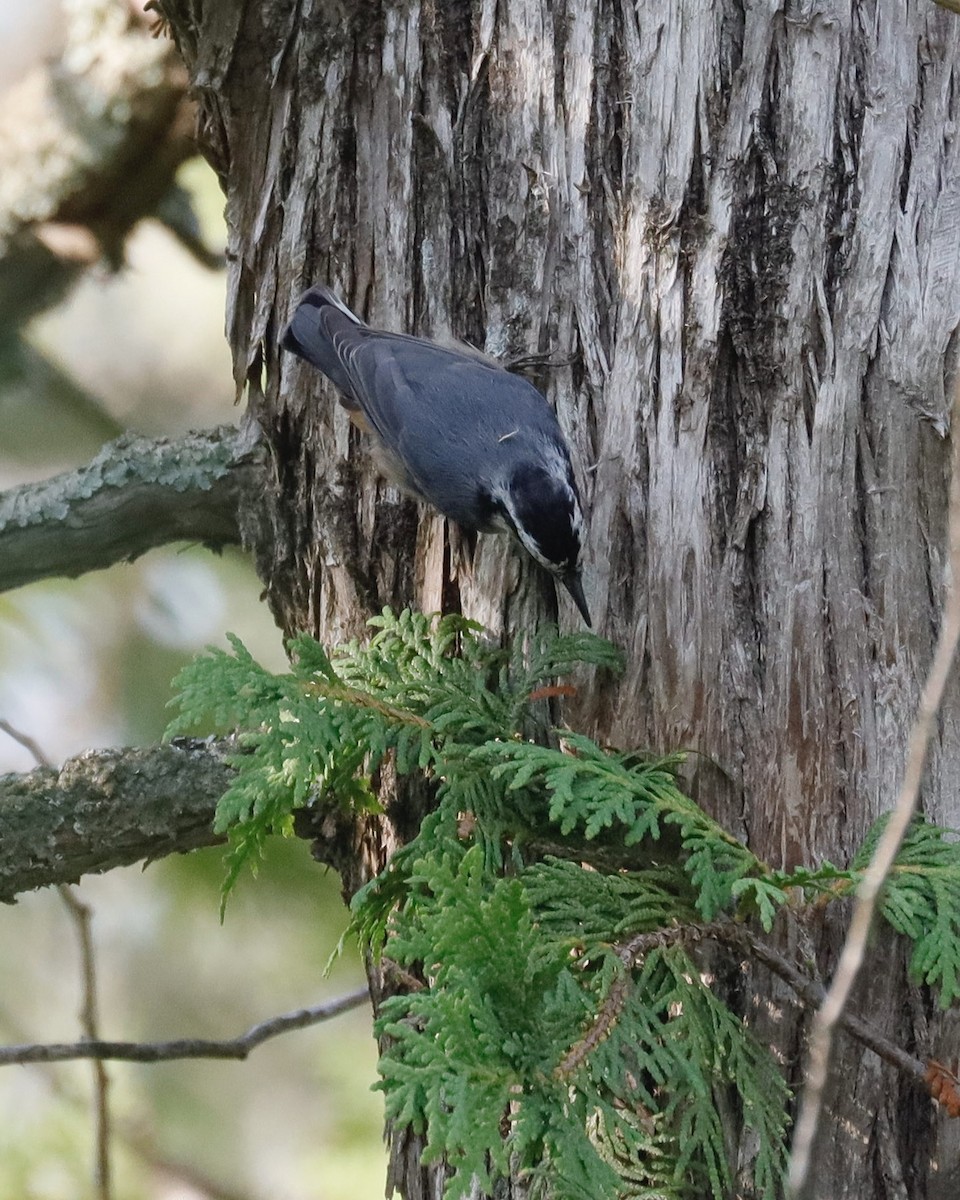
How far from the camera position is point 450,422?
2.77 meters

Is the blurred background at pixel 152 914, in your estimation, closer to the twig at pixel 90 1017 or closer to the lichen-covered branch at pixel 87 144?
the lichen-covered branch at pixel 87 144

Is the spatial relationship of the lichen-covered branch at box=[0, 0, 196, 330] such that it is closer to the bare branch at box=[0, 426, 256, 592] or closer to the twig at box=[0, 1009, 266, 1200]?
the bare branch at box=[0, 426, 256, 592]

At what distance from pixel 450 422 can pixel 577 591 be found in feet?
2.51

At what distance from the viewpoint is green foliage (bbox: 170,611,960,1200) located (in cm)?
151

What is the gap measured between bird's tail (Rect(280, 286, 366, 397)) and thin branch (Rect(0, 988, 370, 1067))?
1249 mm

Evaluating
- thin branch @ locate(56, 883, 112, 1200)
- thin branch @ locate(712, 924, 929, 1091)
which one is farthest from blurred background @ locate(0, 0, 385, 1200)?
thin branch @ locate(712, 924, 929, 1091)

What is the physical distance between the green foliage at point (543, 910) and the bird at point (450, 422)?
0.30 meters

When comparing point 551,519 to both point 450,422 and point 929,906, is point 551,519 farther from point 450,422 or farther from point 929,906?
point 929,906

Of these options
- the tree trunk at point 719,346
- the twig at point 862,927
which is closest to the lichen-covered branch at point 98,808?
the tree trunk at point 719,346

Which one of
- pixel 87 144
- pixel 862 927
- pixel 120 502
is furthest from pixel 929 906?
Answer: pixel 87 144

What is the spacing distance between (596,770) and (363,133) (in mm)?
1424

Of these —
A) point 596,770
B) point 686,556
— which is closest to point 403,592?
point 686,556

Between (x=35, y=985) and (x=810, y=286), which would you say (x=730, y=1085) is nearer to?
(x=810, y=286)

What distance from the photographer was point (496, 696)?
2098mm
